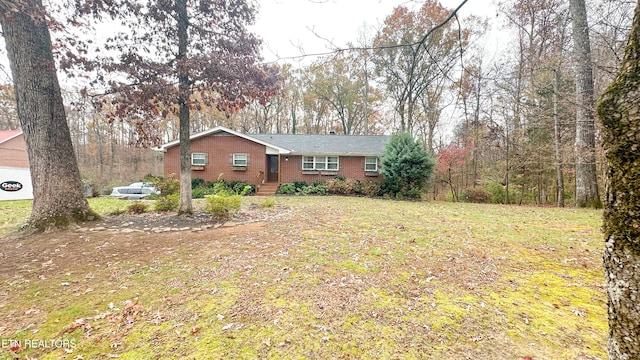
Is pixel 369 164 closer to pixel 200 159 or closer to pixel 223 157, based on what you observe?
pixel 223 157

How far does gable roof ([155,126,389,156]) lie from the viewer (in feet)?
55.2

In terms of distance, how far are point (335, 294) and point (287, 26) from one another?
3.35m

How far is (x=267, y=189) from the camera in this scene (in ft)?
54.5

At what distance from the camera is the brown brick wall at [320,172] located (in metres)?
17.5

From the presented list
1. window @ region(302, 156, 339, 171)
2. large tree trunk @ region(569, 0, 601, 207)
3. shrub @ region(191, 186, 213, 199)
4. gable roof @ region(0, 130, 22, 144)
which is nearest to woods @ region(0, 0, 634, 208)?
large tree trunk @ region(569, 0, 601, 207)

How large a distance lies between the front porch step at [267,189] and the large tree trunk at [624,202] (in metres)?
15.3

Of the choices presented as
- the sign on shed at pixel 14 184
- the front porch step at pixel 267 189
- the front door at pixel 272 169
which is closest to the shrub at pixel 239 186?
the front porch step at pixel 267 189

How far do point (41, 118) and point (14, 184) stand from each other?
12.7 m

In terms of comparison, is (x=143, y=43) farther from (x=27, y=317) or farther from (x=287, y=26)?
(x=27, y=317)

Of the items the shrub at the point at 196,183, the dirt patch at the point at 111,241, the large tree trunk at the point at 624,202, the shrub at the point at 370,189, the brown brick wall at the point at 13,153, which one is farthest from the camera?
the shrub at the point at 196,183

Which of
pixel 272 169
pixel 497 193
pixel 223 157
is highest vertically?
pixel 223 157

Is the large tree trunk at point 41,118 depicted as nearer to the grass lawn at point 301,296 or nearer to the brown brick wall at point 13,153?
the grass lawn at point 301,296

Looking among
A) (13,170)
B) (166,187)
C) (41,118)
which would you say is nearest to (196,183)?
(166,187)

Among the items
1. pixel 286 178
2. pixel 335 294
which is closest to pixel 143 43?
pixel 335 294
